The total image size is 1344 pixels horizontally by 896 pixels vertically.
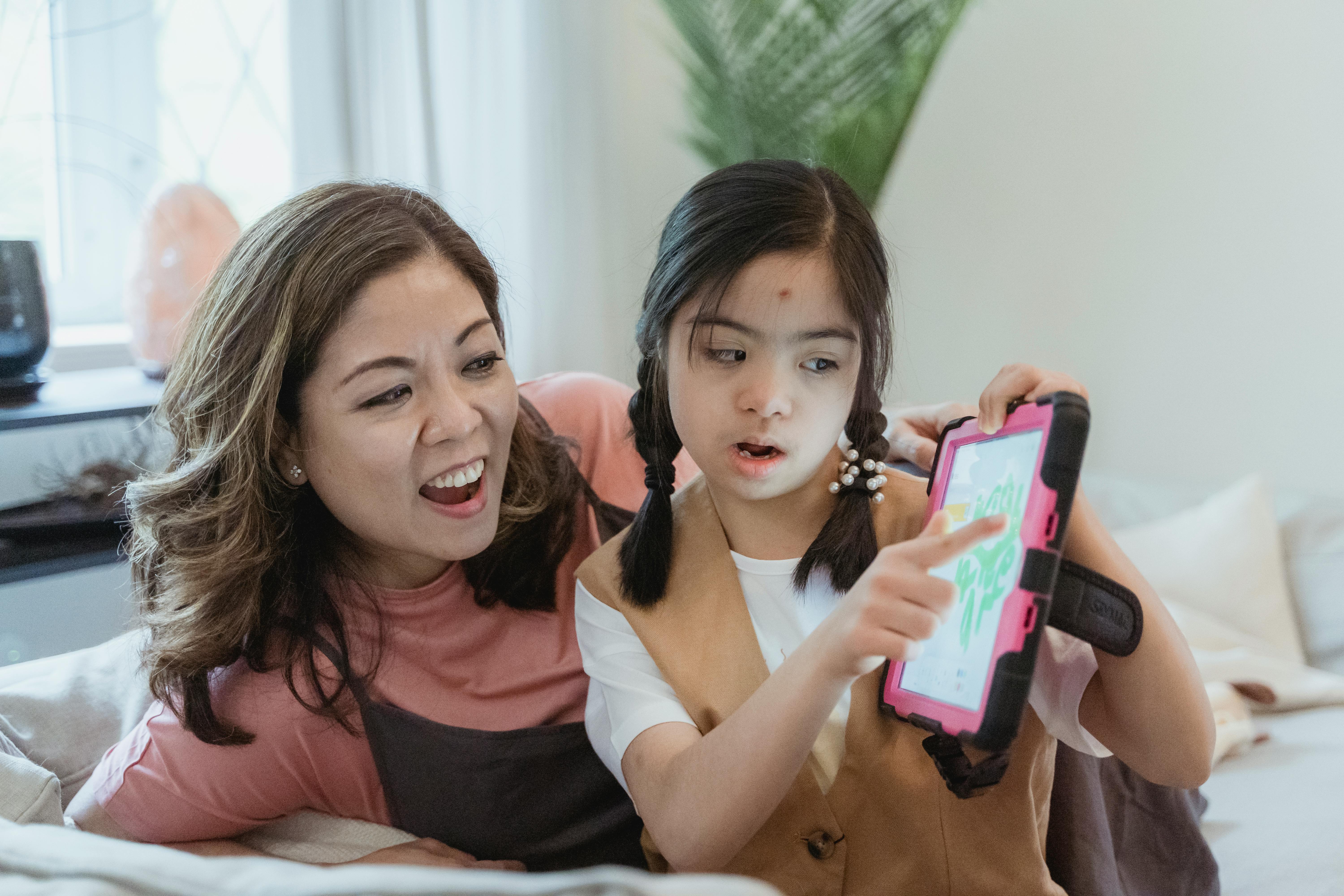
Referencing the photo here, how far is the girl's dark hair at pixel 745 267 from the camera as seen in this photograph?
868mm

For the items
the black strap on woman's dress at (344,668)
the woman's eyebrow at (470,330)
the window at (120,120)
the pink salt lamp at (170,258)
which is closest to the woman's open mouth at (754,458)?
the woman's eyebrow at (470,330)

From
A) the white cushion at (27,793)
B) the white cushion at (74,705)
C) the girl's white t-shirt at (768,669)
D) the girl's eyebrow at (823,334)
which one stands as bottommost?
the white cushion at (74,705)

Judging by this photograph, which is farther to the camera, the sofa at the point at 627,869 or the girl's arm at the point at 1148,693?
the girl's arm at the point at 1148,693

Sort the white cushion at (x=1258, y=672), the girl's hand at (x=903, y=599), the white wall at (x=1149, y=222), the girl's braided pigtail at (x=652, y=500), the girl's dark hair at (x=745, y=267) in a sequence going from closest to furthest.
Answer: the girl's hand at (x=903, y=599)
the girl's dark hair at (x=745, y=267)
the girl's braided pigtail at (x=652, y=500)
the white cushion at (x=1258, y=672)
the white wall at (x=1149, y=222)

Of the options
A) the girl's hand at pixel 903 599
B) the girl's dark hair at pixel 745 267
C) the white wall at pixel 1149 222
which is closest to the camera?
the girl's hand at pixel 903 599

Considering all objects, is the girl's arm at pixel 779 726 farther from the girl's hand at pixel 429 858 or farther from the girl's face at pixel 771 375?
the girl's hand at pixel 429 858

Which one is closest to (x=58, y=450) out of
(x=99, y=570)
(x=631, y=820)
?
(x=99, y=570)

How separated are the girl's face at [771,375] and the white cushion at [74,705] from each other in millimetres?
727

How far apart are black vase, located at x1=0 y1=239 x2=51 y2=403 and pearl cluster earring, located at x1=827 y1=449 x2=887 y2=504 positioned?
145 centimetres

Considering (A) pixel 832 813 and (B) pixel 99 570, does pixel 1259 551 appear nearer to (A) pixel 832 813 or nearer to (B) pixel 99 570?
(A) pixel 832 813

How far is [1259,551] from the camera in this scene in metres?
1.79

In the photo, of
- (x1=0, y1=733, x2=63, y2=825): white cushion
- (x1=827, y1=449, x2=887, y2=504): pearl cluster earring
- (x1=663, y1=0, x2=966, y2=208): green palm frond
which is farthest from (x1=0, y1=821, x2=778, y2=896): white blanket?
(x1=663, y1=0, x2=966, y2=208): green palm frond

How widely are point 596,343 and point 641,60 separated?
95cm

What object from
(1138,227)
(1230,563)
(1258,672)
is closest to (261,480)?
(1258,672)
